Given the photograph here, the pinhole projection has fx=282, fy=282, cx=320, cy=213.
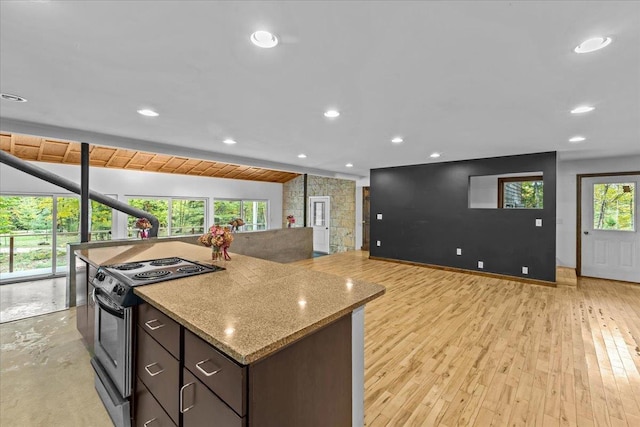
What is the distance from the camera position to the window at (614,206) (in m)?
5.02

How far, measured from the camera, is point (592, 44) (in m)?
1.62

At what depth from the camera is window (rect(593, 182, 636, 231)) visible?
502cm

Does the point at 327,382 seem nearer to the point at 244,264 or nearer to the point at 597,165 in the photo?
the point at 244,264

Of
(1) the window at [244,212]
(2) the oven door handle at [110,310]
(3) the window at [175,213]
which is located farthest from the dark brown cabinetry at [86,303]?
(1) the window at [244,212]

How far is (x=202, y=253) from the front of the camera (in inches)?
105

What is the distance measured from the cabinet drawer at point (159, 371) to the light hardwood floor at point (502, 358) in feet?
3.91

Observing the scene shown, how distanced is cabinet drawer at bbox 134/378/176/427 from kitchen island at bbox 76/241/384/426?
0.02 metres

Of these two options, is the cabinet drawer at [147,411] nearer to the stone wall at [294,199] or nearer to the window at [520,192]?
the window at [520,192]

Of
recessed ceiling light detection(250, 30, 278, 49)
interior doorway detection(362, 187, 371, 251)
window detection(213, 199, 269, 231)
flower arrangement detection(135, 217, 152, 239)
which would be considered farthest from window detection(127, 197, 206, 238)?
recessed ceiling light detection(250, 30, 278, 49)

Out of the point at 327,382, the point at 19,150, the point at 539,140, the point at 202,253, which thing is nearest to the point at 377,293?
the point at 327,382

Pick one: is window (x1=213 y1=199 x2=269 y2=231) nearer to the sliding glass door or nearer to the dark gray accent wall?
the sliding glass door

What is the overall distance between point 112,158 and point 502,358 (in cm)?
772

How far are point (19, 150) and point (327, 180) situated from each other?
726cm

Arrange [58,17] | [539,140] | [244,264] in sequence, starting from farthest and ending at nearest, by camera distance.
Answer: [539,140] < [244,264] < [58,17]
